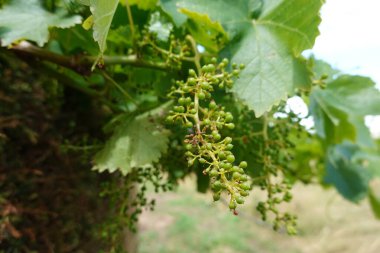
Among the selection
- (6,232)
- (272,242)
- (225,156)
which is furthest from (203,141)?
(272,242)

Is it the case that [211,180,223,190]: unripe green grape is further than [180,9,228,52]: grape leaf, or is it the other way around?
[180,9,228,52]: grape leaf

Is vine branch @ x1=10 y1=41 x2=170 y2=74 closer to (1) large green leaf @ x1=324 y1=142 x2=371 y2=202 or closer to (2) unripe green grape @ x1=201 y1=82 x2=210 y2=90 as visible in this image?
(2) unripe green grape @ x1=201 y1=82 x2=210 y2=90

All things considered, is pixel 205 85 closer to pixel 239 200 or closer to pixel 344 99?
pixel 239 200

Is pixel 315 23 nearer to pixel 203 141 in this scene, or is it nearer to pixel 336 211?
pixel 203 141

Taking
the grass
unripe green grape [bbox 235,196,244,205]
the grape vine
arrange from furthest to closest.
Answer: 1. the grass
2. the grape vine
3. unripe green grape [bbox 235,196,244,205]

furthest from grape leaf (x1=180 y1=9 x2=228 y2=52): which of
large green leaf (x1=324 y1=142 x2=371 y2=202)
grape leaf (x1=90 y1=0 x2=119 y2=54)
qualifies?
large green leaf (x1=324 y1=142 x2=371 y2=202)

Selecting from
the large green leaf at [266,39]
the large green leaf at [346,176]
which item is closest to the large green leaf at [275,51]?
the large green leaf at [266,39]
